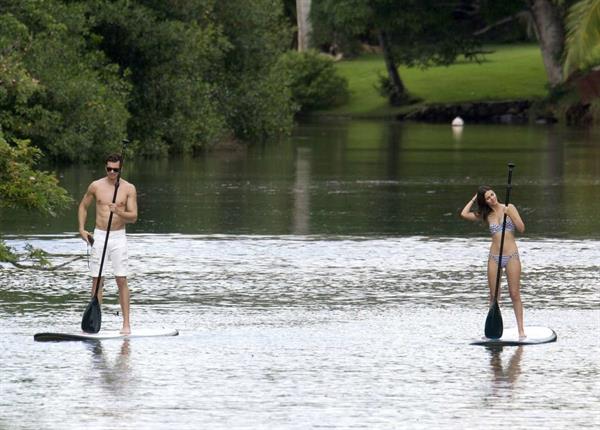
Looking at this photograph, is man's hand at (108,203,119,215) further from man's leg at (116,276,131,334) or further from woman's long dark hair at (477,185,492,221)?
woman's long dark hair at (477,185,492,221)

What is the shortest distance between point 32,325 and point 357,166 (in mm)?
28386

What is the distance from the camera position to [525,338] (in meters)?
14.1

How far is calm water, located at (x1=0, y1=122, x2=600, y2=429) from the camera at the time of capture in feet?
37.1

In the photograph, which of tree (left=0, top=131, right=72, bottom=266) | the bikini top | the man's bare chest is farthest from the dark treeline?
the bikini top

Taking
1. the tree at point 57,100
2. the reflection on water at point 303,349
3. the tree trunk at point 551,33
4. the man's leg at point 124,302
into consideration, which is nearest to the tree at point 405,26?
the tree trunk at point 551,33

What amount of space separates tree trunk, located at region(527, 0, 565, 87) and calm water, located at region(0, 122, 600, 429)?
47.7 m

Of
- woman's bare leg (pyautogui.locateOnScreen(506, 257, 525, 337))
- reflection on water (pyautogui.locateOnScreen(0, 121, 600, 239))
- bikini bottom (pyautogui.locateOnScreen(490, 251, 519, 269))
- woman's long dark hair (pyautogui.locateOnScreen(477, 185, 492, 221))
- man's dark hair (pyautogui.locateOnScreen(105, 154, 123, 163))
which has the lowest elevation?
reflection on water (pyautogui.locateOnScreen(0, 121, 600, 239))

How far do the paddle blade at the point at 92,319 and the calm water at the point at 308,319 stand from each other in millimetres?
236

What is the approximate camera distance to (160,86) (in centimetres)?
4847

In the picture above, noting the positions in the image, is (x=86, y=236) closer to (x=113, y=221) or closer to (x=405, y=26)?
(x=113, y=221)

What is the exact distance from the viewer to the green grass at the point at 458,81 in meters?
86.9

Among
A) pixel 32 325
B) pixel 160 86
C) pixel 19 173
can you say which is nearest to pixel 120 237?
pixel 32 325

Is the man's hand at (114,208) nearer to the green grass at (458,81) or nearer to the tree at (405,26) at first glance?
the tree at (405,26)

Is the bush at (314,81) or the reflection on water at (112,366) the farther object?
the bush at (314,81)
